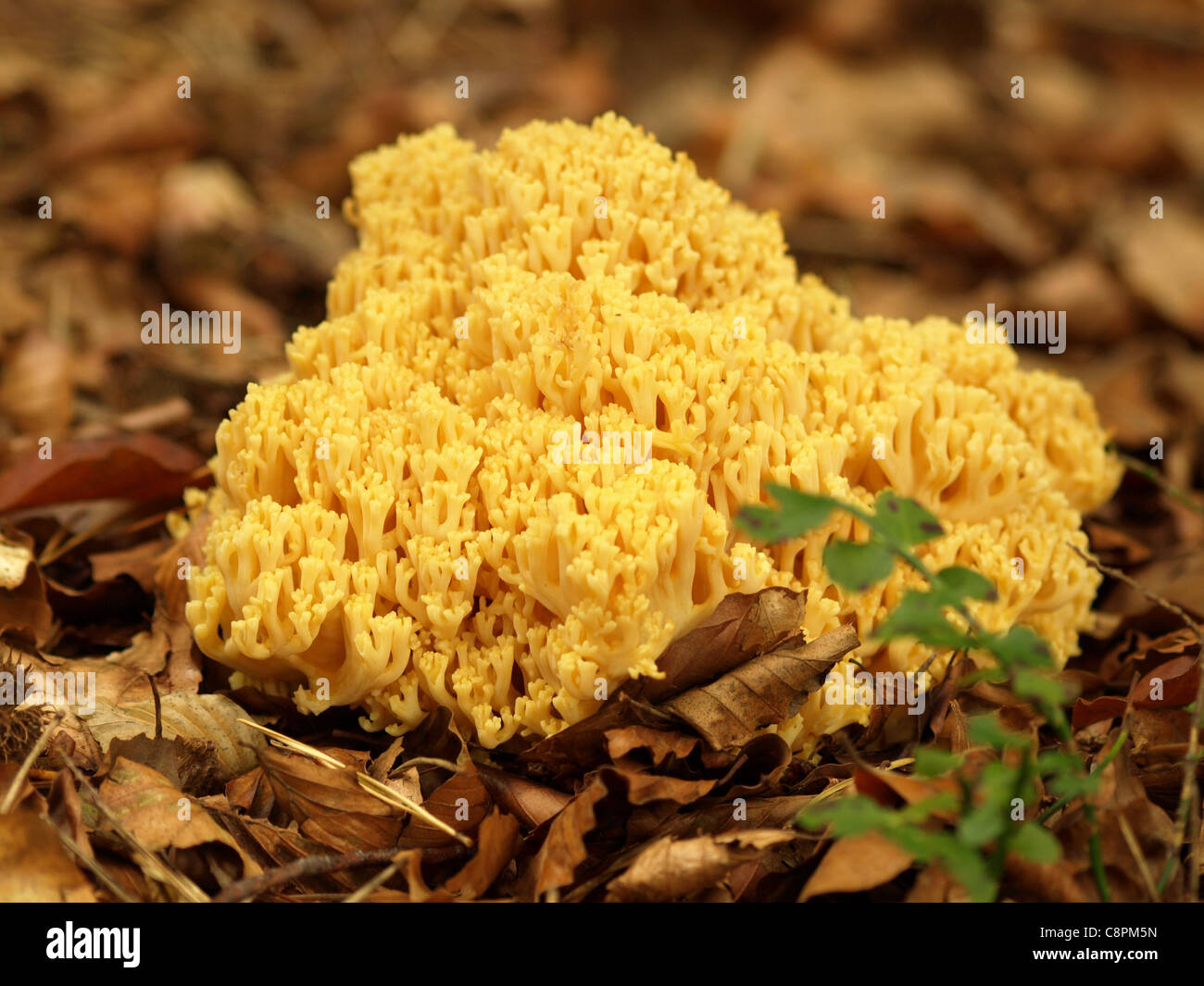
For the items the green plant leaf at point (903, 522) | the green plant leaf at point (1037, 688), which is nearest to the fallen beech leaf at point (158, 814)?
the green plant leaf at point (903, 522)

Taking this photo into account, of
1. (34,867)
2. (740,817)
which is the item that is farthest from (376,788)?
(740,817)

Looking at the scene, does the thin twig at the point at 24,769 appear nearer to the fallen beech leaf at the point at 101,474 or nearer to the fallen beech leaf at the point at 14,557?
the fallen beech leaf at the point at 14,557

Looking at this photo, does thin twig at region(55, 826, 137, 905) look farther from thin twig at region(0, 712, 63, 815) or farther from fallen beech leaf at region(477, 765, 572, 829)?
fallen beech leaf at region(477, 765, 572, 829)

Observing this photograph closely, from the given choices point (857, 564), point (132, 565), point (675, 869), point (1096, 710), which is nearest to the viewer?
point (857, 564)

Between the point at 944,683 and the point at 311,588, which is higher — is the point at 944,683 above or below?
below

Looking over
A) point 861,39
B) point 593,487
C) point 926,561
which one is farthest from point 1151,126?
point 593,487

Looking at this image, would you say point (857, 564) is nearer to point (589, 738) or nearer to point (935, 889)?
point (935, 889)

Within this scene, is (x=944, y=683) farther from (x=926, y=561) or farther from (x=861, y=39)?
(x=861, y=39)
